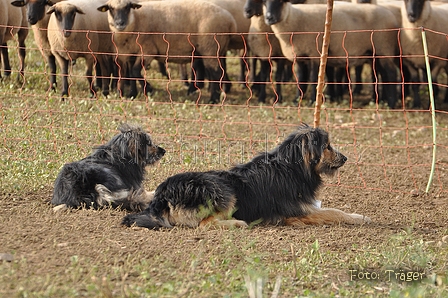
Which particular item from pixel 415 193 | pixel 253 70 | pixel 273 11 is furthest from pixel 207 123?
pixel 253 70

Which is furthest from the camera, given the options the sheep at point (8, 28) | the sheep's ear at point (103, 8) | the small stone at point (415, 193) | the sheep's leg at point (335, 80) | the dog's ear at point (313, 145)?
the sheep's leg at point (335, 80)

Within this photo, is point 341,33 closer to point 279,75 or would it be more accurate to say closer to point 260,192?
point 279,75

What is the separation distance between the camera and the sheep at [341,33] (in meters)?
12.4

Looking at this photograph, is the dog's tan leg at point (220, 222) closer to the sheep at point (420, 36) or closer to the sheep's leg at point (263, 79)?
the sheep's leg at point (263, 79)

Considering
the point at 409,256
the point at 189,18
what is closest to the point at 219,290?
the point at 409,256

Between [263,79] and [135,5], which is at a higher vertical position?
[135,5]

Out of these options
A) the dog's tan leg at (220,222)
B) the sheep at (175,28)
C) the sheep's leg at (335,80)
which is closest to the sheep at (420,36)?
the sheep's leg at (335,80)

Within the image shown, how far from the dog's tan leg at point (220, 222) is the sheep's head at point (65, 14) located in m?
7.02

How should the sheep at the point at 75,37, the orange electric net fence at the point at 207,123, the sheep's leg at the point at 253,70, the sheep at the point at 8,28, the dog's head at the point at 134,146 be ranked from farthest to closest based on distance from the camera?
the sheep's leg at the point at 253,70 → the sheep at the point at 8,28 → the sheep at the point at 75,37 → the orange electric net fence at the point at 207,123 → the dog's head at the point at 134,146

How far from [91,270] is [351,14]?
968 cm

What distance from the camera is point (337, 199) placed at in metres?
7.02

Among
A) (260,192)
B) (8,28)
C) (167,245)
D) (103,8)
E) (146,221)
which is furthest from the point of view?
(8,28)

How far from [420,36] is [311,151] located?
23.8 ft

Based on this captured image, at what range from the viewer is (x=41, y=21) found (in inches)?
505
